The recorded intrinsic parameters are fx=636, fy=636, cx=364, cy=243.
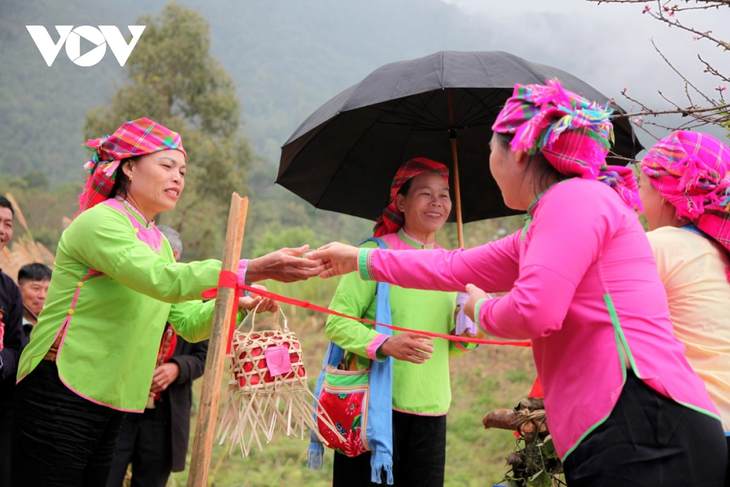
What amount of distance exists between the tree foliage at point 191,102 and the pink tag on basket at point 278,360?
9818mm

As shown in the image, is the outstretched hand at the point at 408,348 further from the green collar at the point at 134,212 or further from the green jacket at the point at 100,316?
the green collar at the point at 134,212

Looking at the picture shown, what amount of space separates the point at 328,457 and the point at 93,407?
5.01 meters

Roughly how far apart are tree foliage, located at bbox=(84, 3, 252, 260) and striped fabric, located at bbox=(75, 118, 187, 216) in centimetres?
933

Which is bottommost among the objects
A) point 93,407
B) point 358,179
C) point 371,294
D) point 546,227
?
point 93,407

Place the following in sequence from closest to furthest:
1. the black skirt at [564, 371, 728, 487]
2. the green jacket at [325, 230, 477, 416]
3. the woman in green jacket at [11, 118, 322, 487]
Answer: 1. the black skirt at [564, 371, 728, 487]
2. the woman in green jacket at [11, 118, 322, 487]
3. the green jacket at [325, 230, 477, 416]

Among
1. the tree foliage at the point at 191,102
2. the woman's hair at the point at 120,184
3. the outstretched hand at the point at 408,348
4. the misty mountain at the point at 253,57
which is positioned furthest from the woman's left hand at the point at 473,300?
the misty mountain at the point at 253,57

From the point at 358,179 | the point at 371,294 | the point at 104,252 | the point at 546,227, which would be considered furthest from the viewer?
the point at 358,179

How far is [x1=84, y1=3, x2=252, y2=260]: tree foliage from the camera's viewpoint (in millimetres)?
11922

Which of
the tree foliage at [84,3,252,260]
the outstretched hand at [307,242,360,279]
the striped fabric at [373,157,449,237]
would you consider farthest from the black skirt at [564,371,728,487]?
the tree foliage at [84,3,252,260]

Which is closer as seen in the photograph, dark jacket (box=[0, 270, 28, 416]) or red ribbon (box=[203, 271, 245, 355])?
red ribbon (box=[203, 271, 245, 355])

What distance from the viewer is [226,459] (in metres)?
6.77

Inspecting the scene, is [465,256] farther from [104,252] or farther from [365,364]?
[104,252]

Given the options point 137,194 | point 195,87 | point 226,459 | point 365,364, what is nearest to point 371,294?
point 365,364

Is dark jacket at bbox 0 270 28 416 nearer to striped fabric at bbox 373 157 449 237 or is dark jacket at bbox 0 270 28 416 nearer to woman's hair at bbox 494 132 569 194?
striped fabric at bbox 373 157 449 237
